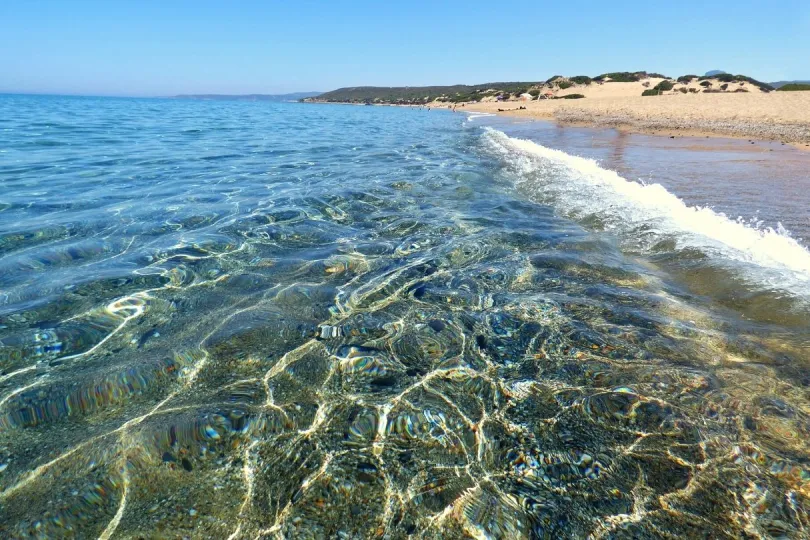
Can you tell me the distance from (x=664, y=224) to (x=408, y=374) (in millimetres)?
6129

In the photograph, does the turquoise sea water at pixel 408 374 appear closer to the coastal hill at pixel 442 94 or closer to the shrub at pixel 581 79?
the shrub at pixel 581 79

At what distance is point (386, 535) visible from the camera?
2.17 m

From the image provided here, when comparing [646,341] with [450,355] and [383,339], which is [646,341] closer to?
[450,355]

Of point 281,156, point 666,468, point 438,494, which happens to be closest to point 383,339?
point 438,494

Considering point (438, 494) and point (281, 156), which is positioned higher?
point (281, 156)

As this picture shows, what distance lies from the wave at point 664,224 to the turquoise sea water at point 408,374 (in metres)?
0.06

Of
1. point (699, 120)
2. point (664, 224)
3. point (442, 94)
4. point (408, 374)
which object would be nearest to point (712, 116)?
point (699, 120)

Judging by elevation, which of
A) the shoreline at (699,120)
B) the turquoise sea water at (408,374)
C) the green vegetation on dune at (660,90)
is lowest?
the turquoise sea water at (408,374)

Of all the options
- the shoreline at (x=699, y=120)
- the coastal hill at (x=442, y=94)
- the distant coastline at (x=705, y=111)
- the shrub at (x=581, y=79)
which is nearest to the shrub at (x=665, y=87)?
the distant coastline at (x=705, y=111)

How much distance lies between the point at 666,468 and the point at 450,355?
178cm

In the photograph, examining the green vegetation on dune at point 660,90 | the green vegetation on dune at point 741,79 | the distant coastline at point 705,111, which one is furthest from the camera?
the green vegetation on dune at point 660,90

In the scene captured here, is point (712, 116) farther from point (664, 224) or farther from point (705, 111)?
point (664, 224)

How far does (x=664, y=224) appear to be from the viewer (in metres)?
6.95

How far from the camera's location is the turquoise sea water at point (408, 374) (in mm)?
2311
